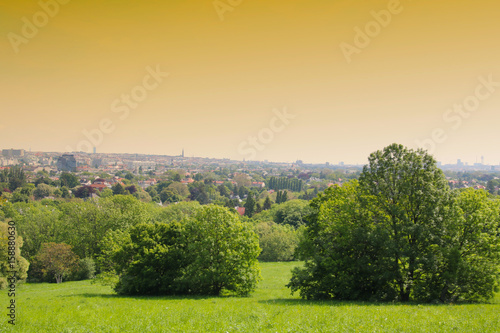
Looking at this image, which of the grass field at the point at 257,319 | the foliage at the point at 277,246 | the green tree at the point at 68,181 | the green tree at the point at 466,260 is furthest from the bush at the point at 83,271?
the green tree at the point at 68,181

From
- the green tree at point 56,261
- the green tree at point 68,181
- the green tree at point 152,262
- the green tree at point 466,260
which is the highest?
the green tree at point 466,260

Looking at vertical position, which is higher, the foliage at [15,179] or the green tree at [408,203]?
the green tree at [408,203]

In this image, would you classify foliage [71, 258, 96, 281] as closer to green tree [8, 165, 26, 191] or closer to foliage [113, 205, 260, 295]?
foliage [113, 205, 260, 295]

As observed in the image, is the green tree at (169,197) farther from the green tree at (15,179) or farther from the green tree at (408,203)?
the green tree at (408,203)

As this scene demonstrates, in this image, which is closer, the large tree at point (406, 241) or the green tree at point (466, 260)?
the green tree at point (466, 260)

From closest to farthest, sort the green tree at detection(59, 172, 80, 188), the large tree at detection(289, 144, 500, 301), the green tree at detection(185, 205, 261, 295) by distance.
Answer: the large tree at detection(289, 144, 500, 301) < the green tree at detection(185, 205, 261, 295) < the green tree at detection(59, 172, 80, 188)

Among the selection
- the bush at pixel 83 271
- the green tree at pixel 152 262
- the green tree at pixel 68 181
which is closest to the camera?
the green tree at pixel 152 262

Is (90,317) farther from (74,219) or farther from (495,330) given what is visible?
(74,219)

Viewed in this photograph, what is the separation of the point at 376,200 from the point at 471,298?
280 inches

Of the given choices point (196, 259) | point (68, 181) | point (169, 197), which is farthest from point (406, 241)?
point (68, 181)

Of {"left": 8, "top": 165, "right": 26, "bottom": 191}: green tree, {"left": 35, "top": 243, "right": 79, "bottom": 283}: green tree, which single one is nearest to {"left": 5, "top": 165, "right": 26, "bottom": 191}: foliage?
{"left": 8, "top": 165, "right": 26, "bottom": 191}: green tree

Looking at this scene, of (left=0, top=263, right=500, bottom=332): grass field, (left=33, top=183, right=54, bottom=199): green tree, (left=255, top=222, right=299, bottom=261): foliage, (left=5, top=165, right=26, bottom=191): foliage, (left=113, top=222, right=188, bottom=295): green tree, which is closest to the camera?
(left=0, top=263, right=500, bottom=332): grass field

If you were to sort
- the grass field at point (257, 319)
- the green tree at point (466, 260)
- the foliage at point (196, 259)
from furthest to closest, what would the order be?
the foliage at point (196, 259)
the green tree at point (466, 260)
the grass field at point (257, 319)

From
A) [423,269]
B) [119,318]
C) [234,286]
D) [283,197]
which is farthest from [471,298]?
[283,197]
